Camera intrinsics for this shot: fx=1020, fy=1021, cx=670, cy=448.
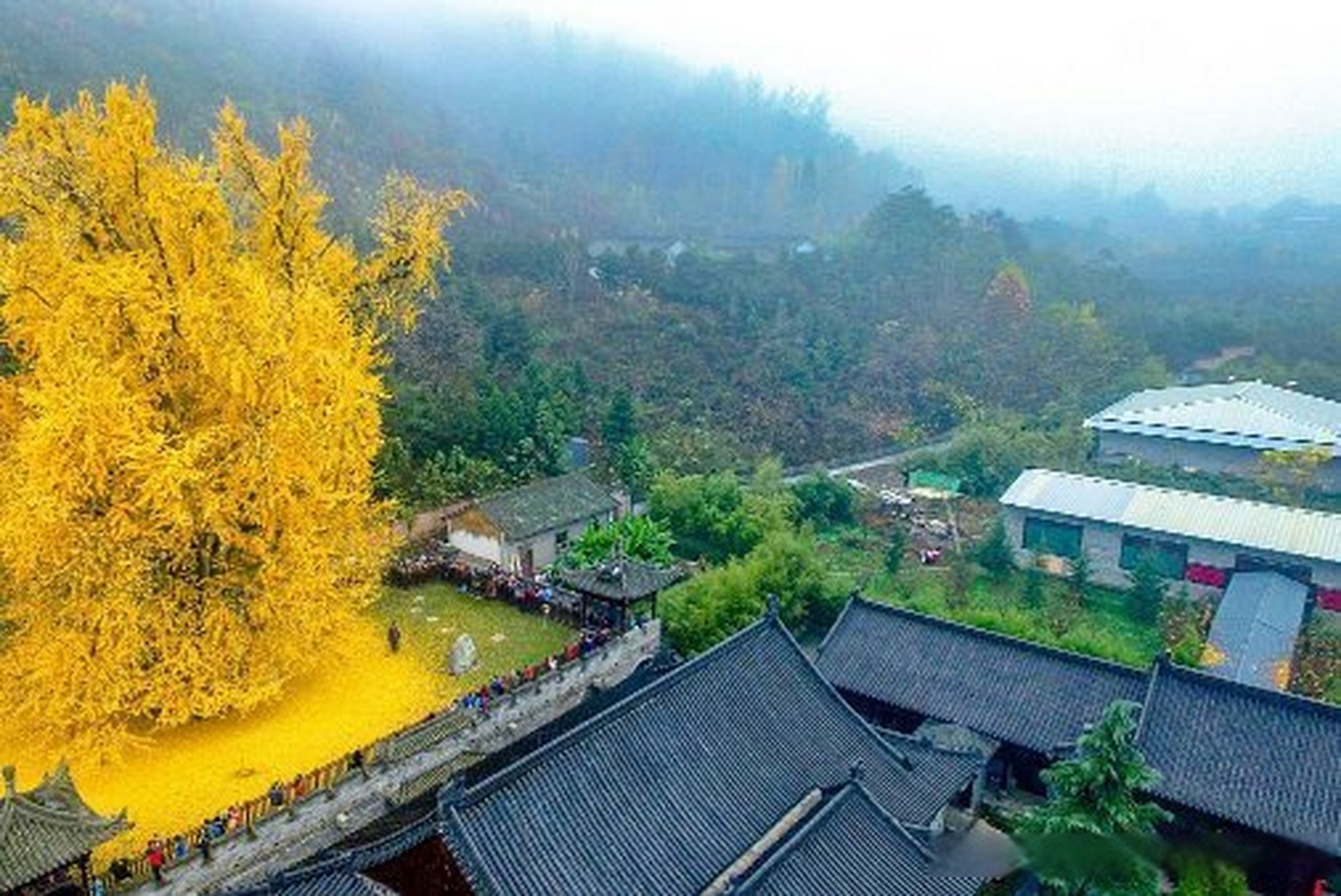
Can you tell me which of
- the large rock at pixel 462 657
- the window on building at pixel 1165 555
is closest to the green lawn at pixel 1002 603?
the window on building at pixel 1165 555

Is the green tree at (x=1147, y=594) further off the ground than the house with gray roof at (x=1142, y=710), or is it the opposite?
the house with gray roof at (x=1142, y=710)

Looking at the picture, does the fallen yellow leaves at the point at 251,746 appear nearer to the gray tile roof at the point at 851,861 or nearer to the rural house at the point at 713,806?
the rural house at the point at 713,806

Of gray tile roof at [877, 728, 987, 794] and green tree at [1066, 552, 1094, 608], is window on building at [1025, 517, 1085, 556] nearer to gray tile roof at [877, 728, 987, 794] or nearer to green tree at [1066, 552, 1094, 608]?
green tree at [1066, 552, 1094, 608]

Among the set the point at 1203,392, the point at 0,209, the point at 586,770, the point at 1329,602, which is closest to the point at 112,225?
the point at 0,209

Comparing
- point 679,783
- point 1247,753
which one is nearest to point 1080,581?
point 1247,753

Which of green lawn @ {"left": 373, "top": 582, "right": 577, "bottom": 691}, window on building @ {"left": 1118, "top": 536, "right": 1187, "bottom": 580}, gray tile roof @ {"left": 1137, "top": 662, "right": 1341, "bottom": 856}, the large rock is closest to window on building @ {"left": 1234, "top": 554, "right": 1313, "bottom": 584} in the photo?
window on building @ {"left": 1118, "top": 536, "right": 1187, "bottom": 580}

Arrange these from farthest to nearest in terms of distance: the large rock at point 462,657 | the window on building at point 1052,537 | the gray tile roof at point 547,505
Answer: the window on building at point 1052,537 < the gray tile roof at point 547,505 < the large rock at point 462,657
